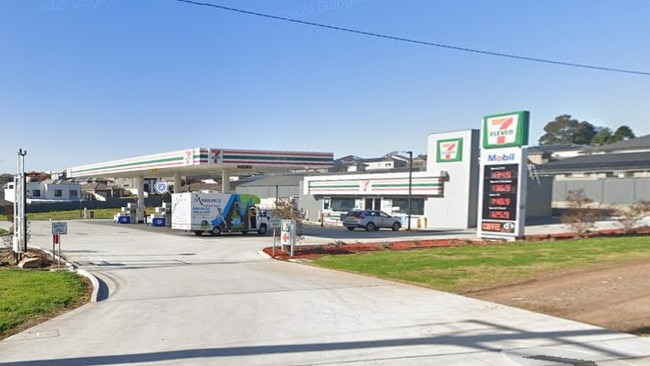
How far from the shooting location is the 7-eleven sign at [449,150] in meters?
41.3

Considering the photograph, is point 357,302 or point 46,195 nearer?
point 357,302

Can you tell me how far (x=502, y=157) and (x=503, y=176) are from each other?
97cm

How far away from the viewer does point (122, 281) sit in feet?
47.7

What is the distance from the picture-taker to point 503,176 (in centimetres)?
2758

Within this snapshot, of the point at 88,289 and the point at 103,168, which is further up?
the point at 103,168

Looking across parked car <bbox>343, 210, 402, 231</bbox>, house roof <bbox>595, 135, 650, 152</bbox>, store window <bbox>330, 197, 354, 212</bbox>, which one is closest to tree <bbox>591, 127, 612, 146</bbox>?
house roof <bbox>595, 135, 650, 152</bbox>

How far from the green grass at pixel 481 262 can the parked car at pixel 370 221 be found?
57.9 ft

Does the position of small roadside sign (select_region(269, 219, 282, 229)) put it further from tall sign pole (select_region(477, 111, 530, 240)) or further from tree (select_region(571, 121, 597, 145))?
tree (select_region(571, 121, 597, 145))

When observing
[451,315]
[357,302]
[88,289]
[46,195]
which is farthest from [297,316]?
[46,195]

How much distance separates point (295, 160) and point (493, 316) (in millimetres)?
27161

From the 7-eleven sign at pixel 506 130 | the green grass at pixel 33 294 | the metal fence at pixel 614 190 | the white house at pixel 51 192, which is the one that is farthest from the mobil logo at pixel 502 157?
the white house at pixel 51 192

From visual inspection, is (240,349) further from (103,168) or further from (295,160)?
(103,168)

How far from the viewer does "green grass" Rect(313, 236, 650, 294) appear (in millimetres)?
13922

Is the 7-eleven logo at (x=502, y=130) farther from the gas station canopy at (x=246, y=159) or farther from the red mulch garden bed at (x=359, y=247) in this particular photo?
the gas station canopy at (x=246, y=159)
